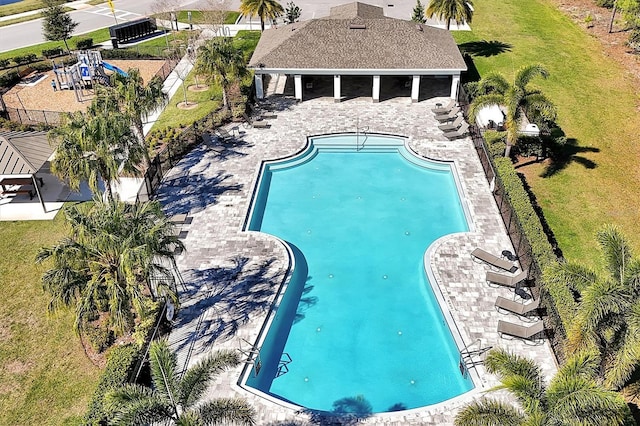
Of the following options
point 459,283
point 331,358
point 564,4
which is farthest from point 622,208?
point 564,4

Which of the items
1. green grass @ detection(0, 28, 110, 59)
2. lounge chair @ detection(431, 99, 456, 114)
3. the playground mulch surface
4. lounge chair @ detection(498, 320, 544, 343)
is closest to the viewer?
lounge chair @ detection(498, 320, 544, 343)

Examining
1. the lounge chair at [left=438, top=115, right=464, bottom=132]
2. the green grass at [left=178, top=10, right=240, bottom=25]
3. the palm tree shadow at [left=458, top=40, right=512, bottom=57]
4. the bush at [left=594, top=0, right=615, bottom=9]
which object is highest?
the bush at [left=594, top=0, right=615, bottom=9]

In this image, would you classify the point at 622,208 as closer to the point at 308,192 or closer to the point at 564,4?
the point at 308,192

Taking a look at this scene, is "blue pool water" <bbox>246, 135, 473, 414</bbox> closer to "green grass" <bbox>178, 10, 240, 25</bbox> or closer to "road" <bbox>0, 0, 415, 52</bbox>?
"green grass" <bbox>178, 10, 240, 25</bbox>

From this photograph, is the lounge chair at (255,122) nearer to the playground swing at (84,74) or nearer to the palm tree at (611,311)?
the playground swing at (84,74)

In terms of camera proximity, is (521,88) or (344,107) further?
(344,107)

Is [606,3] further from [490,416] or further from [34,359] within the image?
[34,359]

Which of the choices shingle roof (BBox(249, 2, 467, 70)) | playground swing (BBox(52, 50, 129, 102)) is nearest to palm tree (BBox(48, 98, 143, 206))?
shingle roof (BBox(249, 2, 467, 70))
